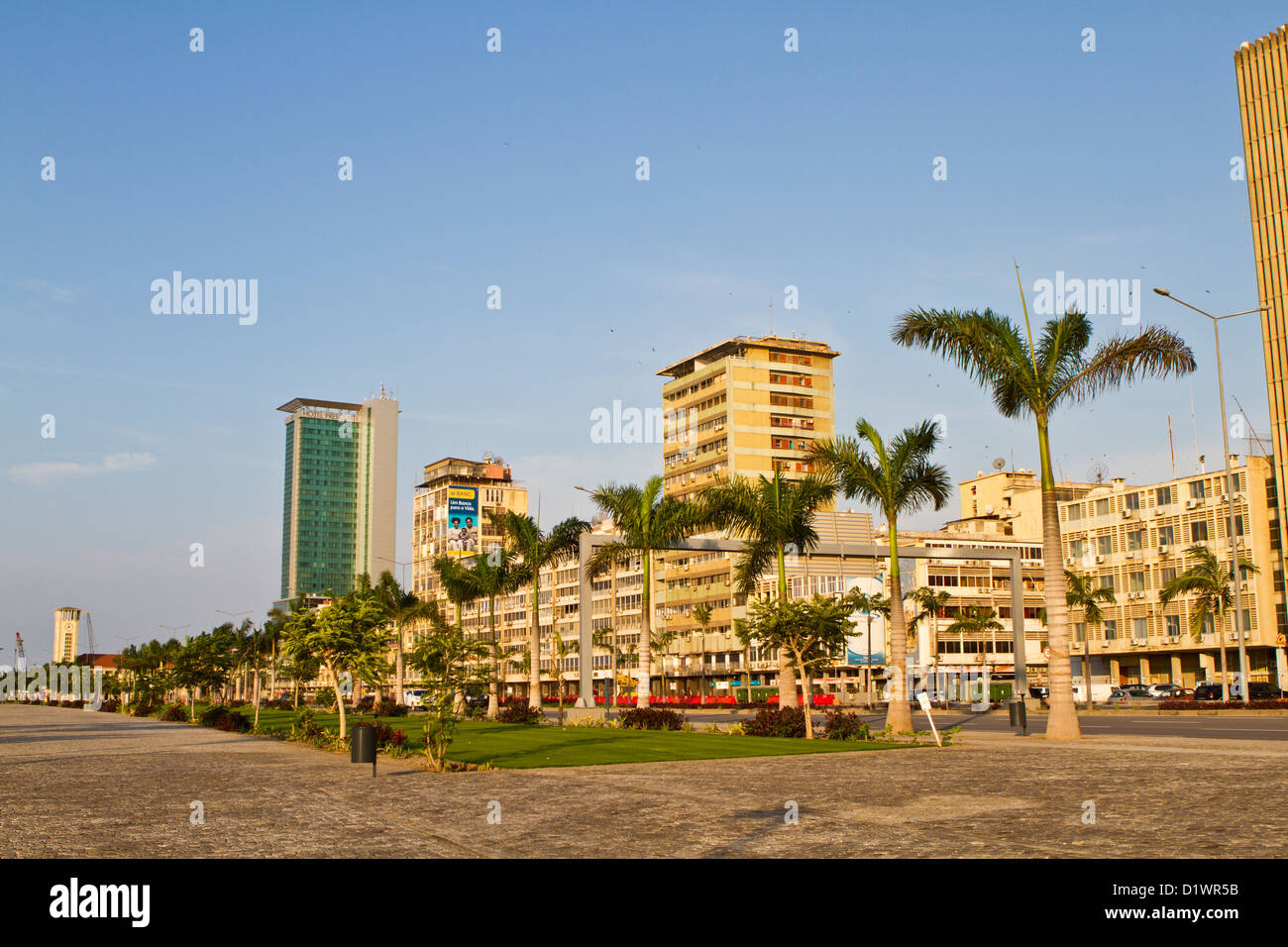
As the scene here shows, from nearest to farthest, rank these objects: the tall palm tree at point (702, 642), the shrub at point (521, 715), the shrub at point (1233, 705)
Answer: the shrub at point (521, 715) → the shrub at point (1233, 705) → the tall palm tree at point (702, 642)

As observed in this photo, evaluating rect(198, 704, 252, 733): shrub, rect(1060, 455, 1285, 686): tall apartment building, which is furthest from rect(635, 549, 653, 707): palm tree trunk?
rect(1060, 455, 1285, 686): tall apartment building

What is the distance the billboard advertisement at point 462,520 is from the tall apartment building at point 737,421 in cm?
5665

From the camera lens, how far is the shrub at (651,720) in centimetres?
3966

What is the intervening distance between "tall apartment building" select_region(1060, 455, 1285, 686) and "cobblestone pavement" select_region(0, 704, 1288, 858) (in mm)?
70775

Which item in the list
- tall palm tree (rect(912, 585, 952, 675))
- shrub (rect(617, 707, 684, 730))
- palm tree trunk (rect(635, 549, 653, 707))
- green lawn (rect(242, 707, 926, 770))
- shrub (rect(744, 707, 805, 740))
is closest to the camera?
green lawn (rect(242, 707, 926, 770))

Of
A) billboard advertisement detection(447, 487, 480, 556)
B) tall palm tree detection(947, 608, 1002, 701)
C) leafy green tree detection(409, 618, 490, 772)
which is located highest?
billboard advertisement detection(447, 487, 480, 556)

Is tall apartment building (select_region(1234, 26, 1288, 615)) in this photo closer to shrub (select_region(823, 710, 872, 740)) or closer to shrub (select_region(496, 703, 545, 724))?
shrub (select_region(496, 703, 545, 724))

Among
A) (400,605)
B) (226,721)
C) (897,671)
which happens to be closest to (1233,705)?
(897,671)

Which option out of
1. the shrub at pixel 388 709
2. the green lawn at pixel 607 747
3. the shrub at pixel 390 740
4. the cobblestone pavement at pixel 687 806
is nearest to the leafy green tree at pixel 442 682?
the cobblestone pavement at pixel 687 806

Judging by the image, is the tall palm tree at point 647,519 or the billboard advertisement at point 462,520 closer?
the tall palm tree at point 647,519

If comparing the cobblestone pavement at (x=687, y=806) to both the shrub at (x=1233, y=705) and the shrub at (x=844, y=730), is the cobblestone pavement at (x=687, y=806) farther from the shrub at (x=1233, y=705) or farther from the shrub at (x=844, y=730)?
the shrub at (x=1233, y=705)

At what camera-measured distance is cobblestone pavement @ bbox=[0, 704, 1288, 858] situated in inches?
462
